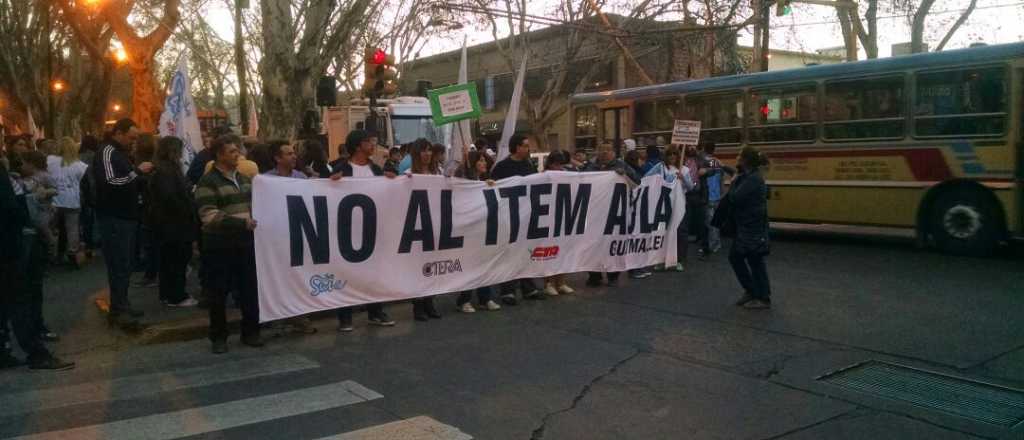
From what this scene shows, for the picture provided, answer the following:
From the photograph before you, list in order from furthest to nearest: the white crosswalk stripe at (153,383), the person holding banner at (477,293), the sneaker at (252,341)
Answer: the person holding banner at (477,293), the sneaker at (252,341), the white crosswalk stripe at (153,383)

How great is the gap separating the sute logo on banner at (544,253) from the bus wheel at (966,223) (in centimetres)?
643

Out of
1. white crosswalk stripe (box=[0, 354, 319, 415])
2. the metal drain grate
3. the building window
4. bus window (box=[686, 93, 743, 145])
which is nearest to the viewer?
the metal drain grate

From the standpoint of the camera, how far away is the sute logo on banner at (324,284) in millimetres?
7836

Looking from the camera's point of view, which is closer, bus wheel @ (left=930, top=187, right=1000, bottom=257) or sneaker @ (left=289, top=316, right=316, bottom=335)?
sneaker @ (left=289, top=316, right=316, bottom=335)

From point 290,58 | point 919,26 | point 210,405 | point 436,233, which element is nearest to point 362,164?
point 436,233

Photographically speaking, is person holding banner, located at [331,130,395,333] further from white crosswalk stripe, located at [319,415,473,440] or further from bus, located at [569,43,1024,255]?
bus, located at [569,43,1024,255]

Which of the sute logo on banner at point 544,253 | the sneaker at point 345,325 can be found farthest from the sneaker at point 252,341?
the sute logo on banner at point 544,253

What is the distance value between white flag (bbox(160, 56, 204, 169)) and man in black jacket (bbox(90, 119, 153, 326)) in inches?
116

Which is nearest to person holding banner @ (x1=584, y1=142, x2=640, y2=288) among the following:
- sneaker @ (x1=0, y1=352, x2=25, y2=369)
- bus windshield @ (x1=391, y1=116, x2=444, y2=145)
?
sneaker @ (x1=0, y1=352, x2=25, y2=369)

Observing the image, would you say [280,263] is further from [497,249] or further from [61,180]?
[61,180]

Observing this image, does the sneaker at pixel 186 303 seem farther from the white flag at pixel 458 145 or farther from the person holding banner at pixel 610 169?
the person holding banner at pixel 610 169

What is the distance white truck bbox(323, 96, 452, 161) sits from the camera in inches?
789

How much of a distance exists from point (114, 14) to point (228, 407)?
17.5 meters

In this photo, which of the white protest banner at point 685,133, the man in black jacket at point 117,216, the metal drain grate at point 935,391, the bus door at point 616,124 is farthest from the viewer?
the bus door at point 616,124
